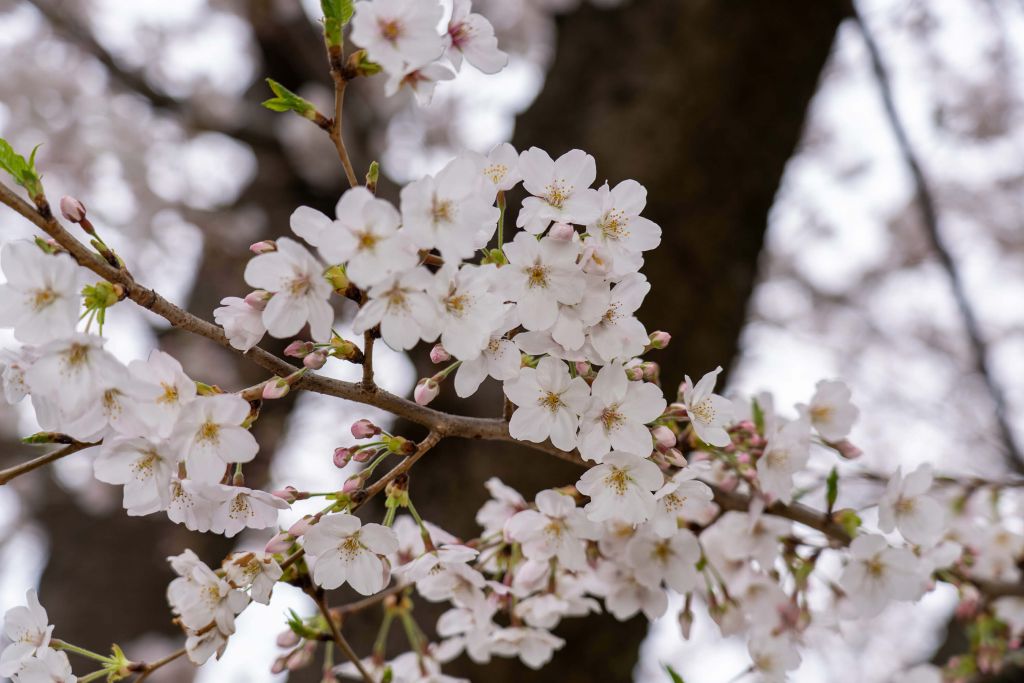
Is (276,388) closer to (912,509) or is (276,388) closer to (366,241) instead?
(366,241)

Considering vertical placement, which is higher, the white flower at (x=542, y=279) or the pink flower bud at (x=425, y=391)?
the white flower at (x=542, y=279)

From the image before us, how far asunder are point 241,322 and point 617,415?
36 cm

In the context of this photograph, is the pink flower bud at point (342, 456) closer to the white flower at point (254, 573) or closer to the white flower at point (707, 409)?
the white flower at point (254, 573)

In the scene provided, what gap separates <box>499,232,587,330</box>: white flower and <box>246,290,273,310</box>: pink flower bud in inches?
8.5

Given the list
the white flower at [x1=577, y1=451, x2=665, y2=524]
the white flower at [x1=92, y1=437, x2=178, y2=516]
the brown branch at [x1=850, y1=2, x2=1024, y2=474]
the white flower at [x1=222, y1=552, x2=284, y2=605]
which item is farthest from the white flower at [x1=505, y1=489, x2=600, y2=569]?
the brown branch at [x1=850, y1=2, x2=1024, y2=474]

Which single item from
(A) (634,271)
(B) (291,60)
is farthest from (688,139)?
(B) (291,60)

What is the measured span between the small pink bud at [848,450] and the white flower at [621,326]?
1.67 ft

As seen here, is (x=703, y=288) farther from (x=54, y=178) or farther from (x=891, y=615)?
(x=891, y=615)

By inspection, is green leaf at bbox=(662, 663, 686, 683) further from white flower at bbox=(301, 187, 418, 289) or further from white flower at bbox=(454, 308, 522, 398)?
white flower at bbox=(301, 187, 418, 289)

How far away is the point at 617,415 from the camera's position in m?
0.72

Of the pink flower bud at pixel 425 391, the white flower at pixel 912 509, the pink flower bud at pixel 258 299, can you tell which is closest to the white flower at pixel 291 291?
the pink flower bud at pixel 258 299

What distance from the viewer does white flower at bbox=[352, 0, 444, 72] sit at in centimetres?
59

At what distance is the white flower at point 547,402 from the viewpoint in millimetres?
707

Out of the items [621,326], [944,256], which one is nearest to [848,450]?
[621,326]
